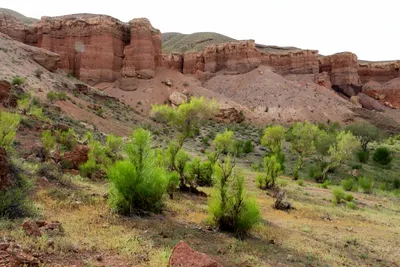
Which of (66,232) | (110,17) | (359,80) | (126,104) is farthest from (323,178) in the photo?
(359,80)

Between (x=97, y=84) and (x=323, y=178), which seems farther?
(x=97, y=84)

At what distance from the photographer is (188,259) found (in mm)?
4586

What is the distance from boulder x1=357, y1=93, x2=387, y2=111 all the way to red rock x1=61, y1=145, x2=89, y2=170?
6233 centimetres

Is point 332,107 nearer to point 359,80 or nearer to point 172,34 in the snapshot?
point 359,80

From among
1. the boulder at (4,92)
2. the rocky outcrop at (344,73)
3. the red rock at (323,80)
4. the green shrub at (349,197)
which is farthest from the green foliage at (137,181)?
the rocky outcrop at (344,73)

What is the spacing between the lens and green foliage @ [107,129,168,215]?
7.70 meters

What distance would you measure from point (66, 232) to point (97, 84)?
43644 millimetres

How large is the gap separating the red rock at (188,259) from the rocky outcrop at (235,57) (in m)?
56.6

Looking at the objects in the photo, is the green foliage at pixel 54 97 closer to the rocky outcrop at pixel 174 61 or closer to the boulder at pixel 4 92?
the boulder at pixel 4 92

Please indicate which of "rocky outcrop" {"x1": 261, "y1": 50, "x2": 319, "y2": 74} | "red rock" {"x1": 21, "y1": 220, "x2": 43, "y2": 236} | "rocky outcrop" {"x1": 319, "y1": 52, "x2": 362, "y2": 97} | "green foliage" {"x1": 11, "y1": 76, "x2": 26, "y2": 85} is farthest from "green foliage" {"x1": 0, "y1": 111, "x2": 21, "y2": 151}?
"rocky outcrop" {"x1": 319, "y1": 52, "x2": 362, "y2": 97}

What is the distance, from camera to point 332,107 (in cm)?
5366

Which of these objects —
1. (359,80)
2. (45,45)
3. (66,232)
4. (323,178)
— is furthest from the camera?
(359,80)

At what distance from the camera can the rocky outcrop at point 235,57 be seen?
5953cm

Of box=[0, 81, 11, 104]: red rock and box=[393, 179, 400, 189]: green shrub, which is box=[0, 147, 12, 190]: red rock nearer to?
box=[0, 81, 11, 104]: red rock
